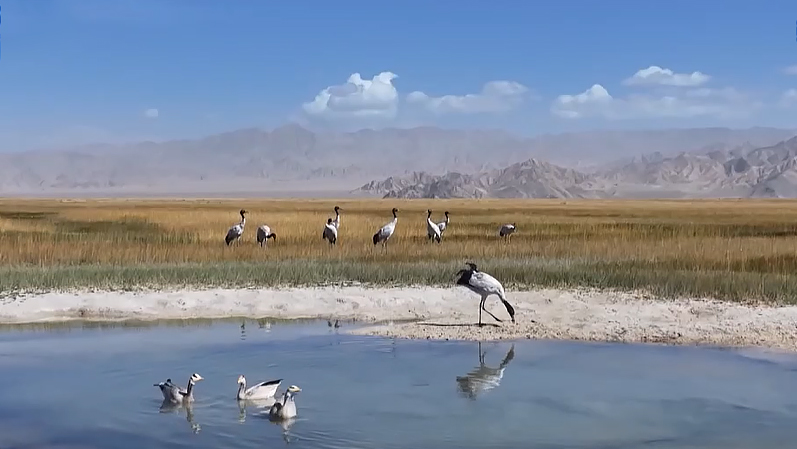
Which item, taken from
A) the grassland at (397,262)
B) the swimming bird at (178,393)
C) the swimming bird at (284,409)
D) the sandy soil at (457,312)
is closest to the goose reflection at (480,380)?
the swimming bird at (284,409)

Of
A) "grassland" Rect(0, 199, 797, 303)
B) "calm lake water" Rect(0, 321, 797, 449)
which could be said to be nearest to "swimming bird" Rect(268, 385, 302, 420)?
"calm lake water" Rect(0, 321, 797, 449)

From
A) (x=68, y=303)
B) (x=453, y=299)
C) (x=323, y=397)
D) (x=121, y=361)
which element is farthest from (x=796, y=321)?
(x=68, y=303)

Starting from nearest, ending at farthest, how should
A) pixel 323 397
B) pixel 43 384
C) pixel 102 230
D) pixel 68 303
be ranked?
pixel 323 397, pixel 43 384, pixel 68 303, pixel 102 230

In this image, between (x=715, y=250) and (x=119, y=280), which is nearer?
(x=119, y=280)

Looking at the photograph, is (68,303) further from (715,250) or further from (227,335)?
(715,250)

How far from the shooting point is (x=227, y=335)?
15.9 m

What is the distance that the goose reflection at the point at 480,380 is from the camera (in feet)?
38.5

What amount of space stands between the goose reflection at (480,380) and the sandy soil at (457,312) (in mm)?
2423

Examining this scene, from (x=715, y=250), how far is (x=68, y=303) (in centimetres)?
1725

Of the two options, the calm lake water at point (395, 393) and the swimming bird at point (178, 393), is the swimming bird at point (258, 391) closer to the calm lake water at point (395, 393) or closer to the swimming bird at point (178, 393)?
the calm lake water at point (395, 393)

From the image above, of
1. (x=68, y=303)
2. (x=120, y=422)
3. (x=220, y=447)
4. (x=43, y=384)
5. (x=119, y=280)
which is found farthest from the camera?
(x=119, y=280)

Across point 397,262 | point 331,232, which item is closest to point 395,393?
point 397,262

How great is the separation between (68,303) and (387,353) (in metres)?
7.51

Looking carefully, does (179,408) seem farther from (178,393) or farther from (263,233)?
(263,233)
